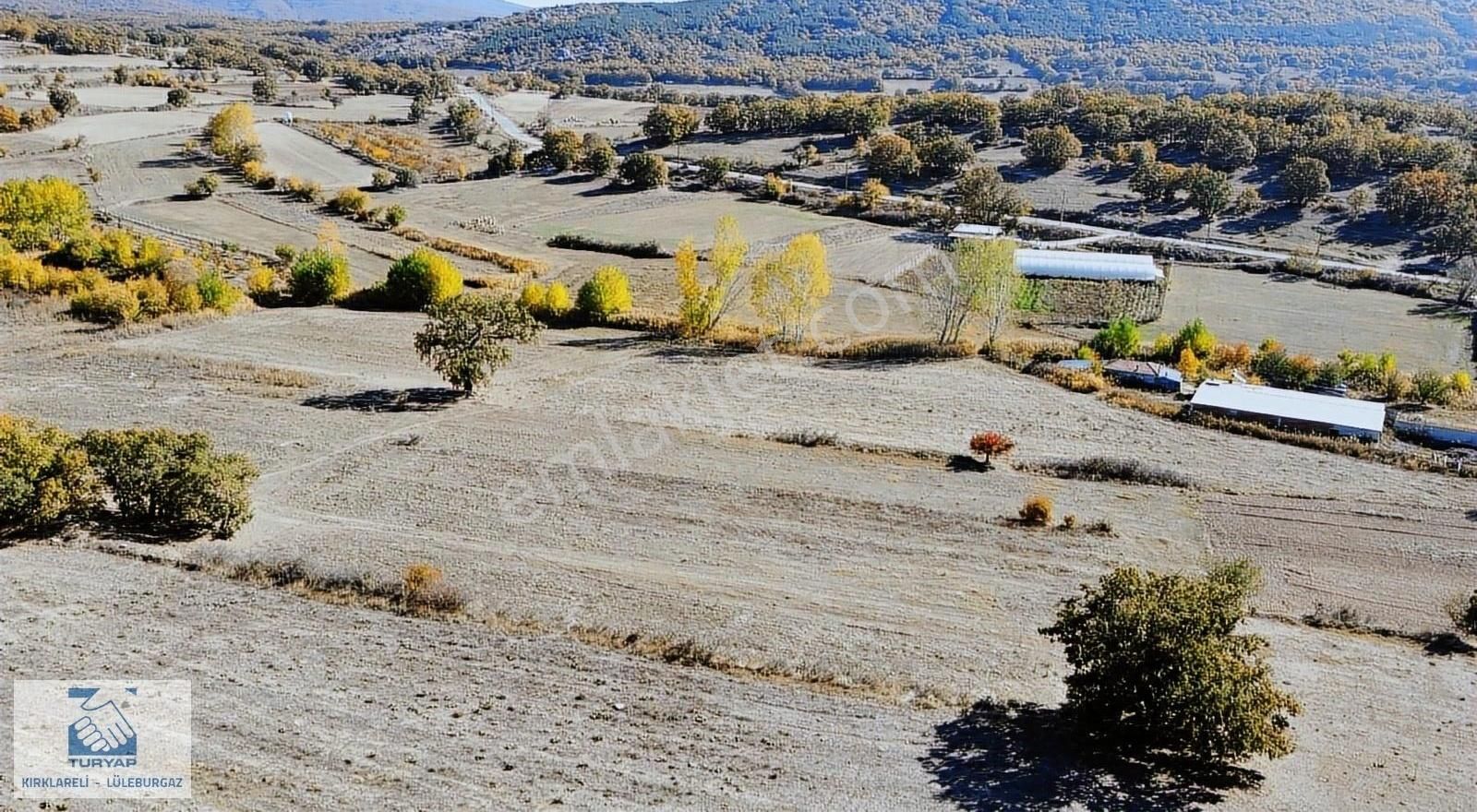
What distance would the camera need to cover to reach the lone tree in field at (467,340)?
37.1 meters

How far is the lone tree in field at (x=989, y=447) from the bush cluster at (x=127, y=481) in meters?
21.9

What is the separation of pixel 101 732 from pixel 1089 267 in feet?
170

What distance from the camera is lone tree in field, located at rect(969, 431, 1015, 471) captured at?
32.7 metres

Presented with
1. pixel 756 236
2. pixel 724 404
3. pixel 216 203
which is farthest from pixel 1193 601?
pixel 216 203

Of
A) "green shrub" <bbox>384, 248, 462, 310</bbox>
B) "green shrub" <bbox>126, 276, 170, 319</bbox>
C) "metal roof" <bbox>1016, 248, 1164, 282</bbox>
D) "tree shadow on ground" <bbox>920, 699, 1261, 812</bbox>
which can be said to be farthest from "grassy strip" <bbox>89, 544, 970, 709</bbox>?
"metal roof" <bbox>1016, 248, 1164, 282</bbox>

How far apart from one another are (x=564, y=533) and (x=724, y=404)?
1178cm

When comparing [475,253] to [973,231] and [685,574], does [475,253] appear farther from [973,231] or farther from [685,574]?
[685,574]

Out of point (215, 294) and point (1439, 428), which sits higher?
point (1439, 428)

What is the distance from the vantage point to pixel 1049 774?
18.3 metres

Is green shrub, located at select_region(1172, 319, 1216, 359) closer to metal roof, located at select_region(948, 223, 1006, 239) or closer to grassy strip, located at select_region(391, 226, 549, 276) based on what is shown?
metal roof, located at select_region(948, 223, 1006, 239)

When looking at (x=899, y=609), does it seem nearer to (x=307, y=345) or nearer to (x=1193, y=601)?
(x=1193, y=601)

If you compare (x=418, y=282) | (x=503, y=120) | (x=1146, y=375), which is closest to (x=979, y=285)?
(x=1146, y=375)

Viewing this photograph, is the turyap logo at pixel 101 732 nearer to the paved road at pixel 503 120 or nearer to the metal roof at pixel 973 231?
the metal roof at pixel 973 231

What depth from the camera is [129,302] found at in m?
44.7
